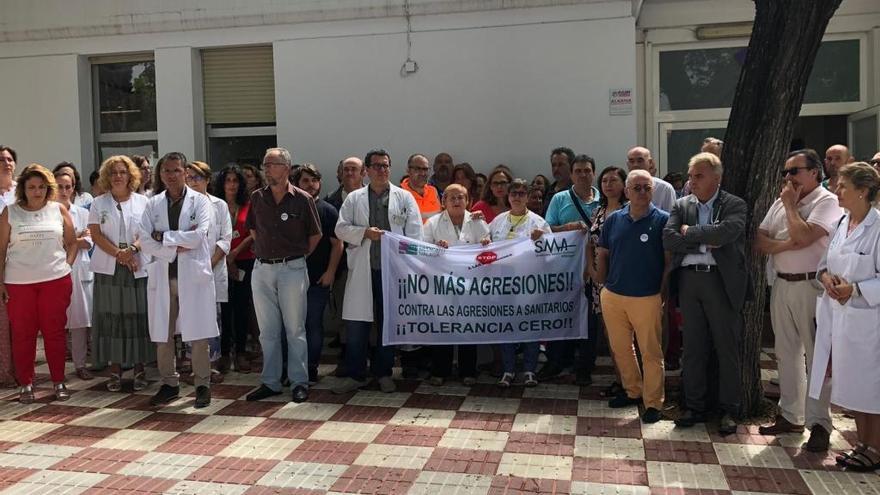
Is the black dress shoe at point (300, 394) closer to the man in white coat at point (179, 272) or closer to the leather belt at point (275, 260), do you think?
the man in white coat at point (179, 272)

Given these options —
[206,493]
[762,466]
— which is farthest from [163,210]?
[762,466]

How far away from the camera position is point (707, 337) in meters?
4.96

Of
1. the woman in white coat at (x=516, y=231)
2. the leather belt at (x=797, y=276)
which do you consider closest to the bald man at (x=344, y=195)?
the woman in white coat at (x=516, y=231)

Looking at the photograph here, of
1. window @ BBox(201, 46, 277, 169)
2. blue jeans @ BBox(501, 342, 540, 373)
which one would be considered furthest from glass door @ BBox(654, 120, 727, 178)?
window @ BBox(201, 46, 277, 169)

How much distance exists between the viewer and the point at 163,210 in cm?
567

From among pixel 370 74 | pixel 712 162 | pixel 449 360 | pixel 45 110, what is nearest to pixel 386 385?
pixel 449 360

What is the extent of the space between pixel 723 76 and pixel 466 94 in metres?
3.44

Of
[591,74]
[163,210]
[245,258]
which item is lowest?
[245,258]

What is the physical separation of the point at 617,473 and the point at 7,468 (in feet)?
12.7

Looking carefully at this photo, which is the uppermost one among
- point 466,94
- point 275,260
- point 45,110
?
point 45,110

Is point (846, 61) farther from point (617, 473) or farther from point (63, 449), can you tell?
point (63, 449)

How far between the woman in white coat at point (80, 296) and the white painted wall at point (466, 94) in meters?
3.06

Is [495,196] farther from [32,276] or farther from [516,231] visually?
[32,276]

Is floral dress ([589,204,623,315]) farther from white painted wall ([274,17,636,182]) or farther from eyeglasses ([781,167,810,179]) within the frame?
white painted wall ([274,17,636,182])
